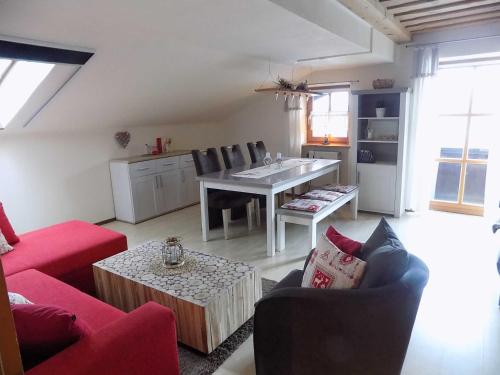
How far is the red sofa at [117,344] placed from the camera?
1.37 m

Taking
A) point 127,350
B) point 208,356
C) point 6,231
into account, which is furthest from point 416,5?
point 6,231

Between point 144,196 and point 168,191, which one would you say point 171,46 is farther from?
point 168,191

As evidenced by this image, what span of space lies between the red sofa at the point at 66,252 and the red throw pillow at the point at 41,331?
1.28 meters

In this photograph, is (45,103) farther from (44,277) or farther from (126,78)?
(44,277)

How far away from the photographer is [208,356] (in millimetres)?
2105

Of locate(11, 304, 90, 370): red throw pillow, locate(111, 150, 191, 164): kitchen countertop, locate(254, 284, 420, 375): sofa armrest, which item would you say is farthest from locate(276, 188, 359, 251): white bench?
locate(11, 304, 90, 370): red throw pillow

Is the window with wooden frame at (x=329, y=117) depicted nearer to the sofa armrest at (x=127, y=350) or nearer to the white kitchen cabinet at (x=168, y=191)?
the white kitchen cabinet at (x=168, y=191)

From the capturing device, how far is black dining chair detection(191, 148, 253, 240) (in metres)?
4.06

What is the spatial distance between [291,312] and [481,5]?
140 inches

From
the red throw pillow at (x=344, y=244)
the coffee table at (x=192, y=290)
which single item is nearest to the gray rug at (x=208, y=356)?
the coffee table at (x=192, y=290)

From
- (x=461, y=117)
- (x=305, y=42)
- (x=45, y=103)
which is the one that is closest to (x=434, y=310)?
(x=305, y=42)

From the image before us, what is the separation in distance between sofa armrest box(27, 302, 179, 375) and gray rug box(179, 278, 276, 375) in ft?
0.84

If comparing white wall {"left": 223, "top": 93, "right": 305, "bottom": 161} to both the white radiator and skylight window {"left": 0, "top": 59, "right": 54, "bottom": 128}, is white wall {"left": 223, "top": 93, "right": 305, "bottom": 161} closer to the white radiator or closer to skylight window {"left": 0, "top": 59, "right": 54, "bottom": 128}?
the white radiator

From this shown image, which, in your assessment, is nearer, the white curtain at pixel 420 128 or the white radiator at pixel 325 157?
the white curtain at pixel 420 128
